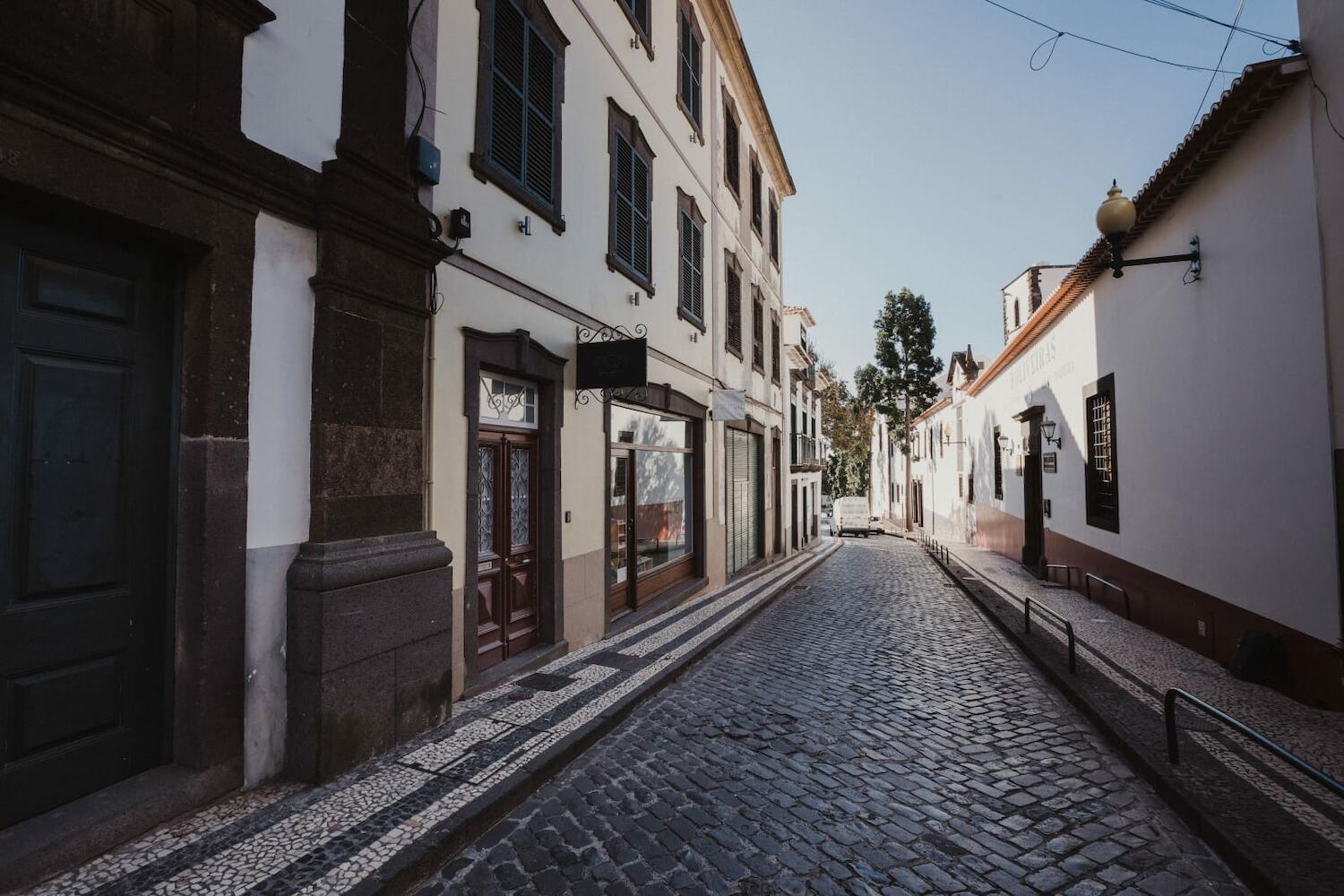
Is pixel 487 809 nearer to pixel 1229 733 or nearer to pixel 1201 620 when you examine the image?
pixel 1229 733

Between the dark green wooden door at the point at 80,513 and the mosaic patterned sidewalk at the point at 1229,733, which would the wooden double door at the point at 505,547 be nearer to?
the dark green wooden door at the point at 80,513

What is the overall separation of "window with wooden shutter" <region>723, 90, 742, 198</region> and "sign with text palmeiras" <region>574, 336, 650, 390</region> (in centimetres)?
813

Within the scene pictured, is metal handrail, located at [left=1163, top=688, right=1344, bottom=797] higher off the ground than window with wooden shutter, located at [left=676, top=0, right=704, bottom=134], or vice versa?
window with wooden shutter, located at [left=676, top=0, right=704, bottom=134]

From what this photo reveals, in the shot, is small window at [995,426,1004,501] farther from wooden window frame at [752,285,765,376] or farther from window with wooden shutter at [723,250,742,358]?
window with wooden shutter at [723,250,742,358]

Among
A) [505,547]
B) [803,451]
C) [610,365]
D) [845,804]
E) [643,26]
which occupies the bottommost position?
[845,804]

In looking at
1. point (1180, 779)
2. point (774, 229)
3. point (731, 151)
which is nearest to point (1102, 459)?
point (1180, 779)

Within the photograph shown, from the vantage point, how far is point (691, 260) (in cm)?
1127

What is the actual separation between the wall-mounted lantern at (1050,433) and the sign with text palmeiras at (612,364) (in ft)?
33.4

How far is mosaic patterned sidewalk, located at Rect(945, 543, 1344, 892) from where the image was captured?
11.2 feet

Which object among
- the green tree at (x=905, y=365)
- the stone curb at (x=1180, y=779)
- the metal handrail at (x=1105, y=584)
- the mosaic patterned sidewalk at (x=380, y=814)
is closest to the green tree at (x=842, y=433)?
the green tree at (x=905, y=365)

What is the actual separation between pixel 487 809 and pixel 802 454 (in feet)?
79.1

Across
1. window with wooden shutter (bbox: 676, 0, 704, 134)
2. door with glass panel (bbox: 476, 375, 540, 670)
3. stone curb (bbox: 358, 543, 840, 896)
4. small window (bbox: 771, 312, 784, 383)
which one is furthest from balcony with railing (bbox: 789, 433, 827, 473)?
stone curb (bbox: 358, 543, 840, 896)

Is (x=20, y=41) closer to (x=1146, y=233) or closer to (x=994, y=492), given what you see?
(x=1146, y=233)

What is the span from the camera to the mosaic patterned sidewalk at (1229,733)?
3.42 metres
